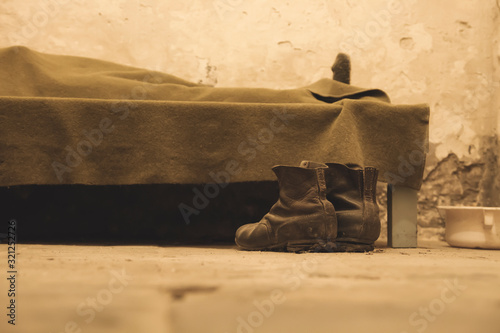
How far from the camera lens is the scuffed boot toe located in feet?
3.37

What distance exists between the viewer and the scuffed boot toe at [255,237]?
1026 mm

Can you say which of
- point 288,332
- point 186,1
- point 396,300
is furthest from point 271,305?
point 186,1

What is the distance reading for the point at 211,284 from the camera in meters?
0.49

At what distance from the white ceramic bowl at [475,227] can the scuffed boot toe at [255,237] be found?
0.74 meters

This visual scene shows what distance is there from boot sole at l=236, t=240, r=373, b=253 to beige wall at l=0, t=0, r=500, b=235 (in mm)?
940

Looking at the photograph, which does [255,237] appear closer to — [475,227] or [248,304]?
[248,304]

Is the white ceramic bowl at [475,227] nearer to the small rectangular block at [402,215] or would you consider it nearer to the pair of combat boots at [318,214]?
the small rectangular block at [402,215]

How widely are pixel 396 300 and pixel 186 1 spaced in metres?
1.83

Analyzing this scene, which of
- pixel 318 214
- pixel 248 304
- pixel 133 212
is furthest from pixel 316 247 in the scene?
pixel 133 212

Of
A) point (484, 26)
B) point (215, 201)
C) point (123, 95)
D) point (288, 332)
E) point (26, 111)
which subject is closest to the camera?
point (288, 332)

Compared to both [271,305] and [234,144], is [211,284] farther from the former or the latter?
[234,144]

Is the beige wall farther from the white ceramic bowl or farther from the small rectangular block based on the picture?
the small rectangular block

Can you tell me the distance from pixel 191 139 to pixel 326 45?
111 cm

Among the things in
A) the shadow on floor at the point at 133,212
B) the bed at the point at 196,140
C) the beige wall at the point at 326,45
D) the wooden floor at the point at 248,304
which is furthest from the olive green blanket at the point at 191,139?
the beige wall at the point at 326,45
